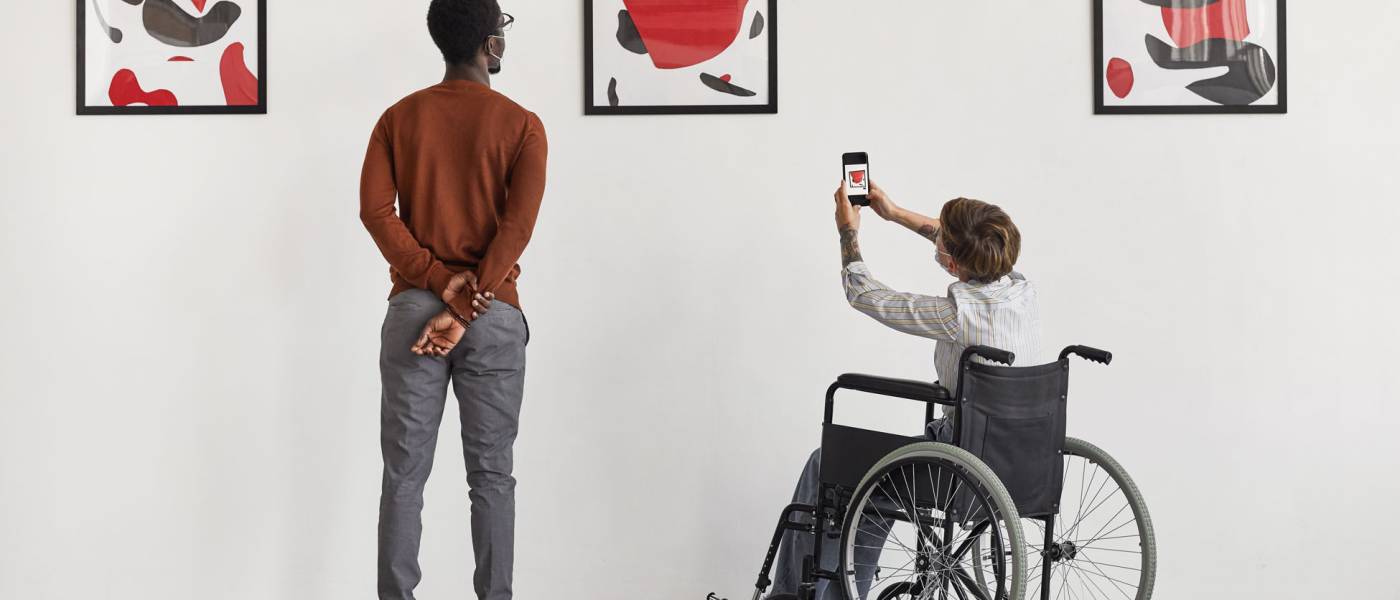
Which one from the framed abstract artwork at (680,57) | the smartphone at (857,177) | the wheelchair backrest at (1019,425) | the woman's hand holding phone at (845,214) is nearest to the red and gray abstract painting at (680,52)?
the framed abstract artwork at (680,57)

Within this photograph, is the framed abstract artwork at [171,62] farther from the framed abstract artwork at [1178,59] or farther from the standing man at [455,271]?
the framed abstract artwork at [1178,59]

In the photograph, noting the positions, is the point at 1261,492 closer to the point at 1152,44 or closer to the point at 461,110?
the point at 1152,44

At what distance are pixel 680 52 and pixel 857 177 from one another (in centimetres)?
65

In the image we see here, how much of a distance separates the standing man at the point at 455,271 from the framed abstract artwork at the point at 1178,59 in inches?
58.8

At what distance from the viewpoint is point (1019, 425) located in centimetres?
173

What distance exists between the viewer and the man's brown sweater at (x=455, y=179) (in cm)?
189

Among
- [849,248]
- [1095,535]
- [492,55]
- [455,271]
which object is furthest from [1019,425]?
[492,55]

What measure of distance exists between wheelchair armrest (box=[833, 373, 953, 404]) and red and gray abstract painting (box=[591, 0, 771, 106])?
93cm

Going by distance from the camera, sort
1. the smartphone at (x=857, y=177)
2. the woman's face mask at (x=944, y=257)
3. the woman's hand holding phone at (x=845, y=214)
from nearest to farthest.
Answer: the woman's face mask at (x=944, y=257), the woman's hand holding phone at (x=845, y=214), the smartphone at (x=857, y=177)

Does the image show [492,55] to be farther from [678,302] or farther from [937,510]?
[937,510]

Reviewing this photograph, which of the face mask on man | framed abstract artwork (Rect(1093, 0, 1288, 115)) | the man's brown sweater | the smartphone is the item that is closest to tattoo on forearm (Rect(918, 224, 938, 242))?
the smartphone

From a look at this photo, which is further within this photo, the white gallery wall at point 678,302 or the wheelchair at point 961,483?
the white gallery wall at point 678,302

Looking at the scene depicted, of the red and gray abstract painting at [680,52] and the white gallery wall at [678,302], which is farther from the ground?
the red and gray abstract painting at [680,52]

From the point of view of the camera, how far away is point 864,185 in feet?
6.84
